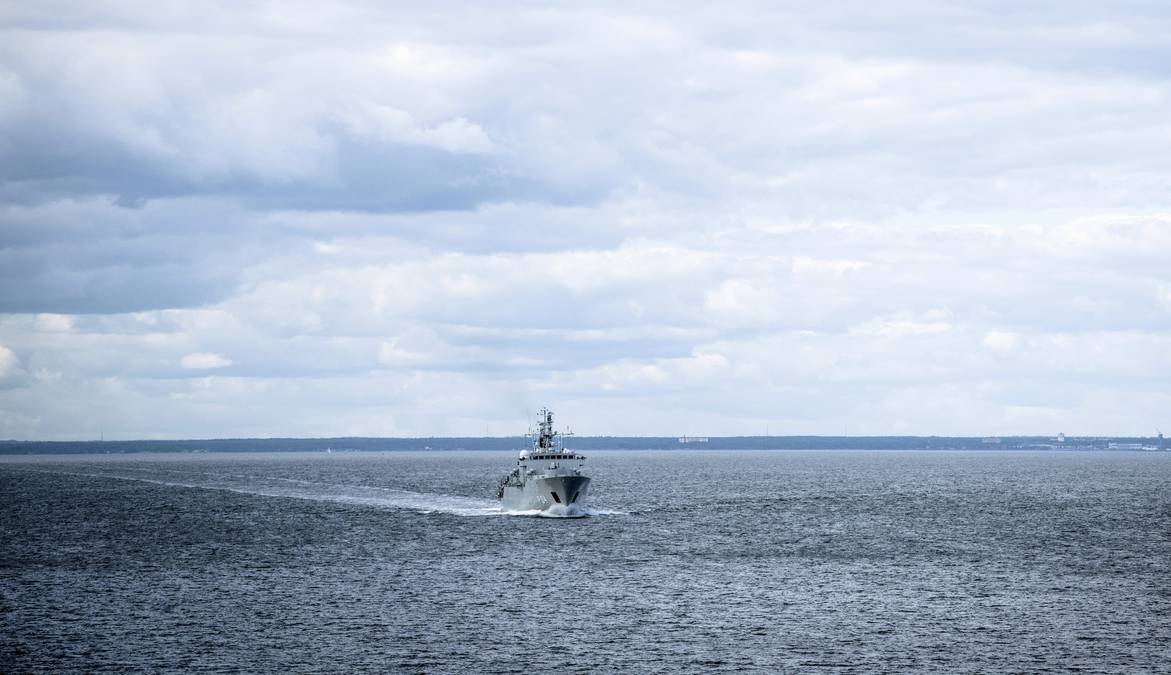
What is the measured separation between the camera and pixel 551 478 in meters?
152

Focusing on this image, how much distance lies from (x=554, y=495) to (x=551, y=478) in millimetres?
2196

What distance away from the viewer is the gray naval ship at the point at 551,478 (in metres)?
151

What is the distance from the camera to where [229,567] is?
110562 mm

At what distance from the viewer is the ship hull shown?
151625 millimetres

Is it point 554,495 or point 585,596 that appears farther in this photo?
point 554,495

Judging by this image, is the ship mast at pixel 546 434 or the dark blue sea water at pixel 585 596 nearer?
the dark blue sea water at pixel 585 596

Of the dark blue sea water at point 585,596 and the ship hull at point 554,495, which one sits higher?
the ship hull at point 554,495

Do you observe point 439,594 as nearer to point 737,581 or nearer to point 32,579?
point 737,581

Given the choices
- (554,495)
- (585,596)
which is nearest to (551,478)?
(554,495)

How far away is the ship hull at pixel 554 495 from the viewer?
151625 millimetres

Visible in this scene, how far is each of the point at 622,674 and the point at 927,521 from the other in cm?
10646

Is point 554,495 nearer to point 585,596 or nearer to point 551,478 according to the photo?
point 551,478

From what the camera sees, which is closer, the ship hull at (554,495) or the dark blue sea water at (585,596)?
the dark blue sea water at (585,596)

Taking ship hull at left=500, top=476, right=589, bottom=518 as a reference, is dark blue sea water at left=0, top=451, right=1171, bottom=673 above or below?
below
